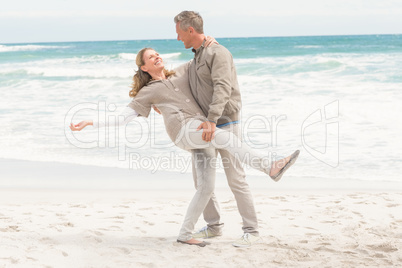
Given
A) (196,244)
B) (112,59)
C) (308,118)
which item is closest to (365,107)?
(308,118)

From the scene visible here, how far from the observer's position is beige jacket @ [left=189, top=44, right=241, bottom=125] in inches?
130

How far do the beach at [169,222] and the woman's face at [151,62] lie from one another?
1.30m

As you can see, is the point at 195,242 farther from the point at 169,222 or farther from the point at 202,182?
the point at 169,222

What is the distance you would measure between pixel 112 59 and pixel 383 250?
28565mm

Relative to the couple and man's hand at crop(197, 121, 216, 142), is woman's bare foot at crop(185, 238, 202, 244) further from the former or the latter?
man's hand at crop(197, 121, 216, 142)

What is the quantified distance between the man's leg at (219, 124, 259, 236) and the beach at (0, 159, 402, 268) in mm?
188

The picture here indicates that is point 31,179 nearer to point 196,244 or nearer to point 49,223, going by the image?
point 49,223

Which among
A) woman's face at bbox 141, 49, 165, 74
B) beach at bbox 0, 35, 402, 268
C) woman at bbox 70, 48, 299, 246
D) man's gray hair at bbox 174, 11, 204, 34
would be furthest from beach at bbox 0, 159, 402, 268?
man's gray hair at bbox 174, 11, 204, 34

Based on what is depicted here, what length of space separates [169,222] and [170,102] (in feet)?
4.30

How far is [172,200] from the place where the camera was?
526cm

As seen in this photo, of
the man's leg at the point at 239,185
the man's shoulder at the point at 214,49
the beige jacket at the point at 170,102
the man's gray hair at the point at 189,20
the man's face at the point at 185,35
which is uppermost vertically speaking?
the man's gray hair at the point at 189,20

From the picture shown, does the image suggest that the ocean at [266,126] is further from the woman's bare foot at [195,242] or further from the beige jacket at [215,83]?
the woman's bare foot at [195,242]

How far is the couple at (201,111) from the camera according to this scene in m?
3.37

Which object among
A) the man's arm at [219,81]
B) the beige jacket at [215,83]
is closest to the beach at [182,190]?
the beige jacket at [215,83]
